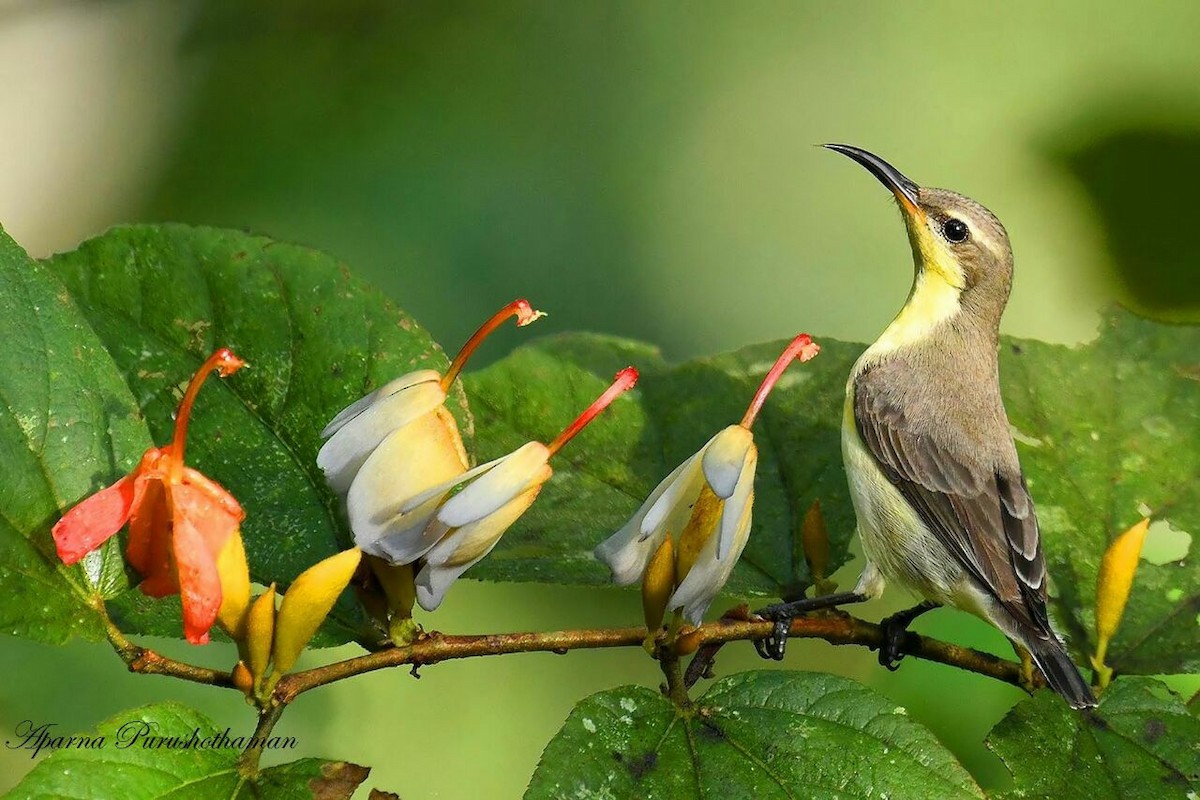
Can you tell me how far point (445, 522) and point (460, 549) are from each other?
0.05m

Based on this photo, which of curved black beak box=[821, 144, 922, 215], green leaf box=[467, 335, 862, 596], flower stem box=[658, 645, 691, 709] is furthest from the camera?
curved black beak box=[821, 144, 922, 215]

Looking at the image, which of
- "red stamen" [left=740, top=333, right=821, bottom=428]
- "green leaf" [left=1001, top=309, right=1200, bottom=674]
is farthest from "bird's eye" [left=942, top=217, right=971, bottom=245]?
"red stamen" [left=740, top=333, right=821, bottom=428]

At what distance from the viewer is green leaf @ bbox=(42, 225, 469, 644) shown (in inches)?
59.1

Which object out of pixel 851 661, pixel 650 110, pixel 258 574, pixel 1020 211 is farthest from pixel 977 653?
pixel 650 110

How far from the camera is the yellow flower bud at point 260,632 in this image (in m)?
1.20

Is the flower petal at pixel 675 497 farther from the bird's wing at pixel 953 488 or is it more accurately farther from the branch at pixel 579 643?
the bird's wing at pixel 953 488

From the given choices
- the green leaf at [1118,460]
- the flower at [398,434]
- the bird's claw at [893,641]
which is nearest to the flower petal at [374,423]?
the flower at [398,434]

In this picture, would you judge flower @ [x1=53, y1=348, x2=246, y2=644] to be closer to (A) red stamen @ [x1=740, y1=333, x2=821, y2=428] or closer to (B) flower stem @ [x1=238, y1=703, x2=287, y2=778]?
(B) flower stem @ [x1=238, y1=703, x2=287, y2=778]

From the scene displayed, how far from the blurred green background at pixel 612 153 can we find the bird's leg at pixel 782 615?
798 mm

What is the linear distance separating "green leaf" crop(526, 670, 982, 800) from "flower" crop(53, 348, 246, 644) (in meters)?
0.35

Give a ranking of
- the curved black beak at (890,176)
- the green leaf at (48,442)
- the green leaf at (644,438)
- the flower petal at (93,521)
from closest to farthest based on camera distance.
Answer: the flower petal at (93,521)
the green leaf at (48,442)
the green leaf at (644,438)
the curved black beak at (890,176)

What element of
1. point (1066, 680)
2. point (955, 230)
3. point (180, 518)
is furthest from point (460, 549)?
point (955, 230)

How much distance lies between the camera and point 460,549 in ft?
4.20

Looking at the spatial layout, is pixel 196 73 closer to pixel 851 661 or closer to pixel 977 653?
pixel 851 661
